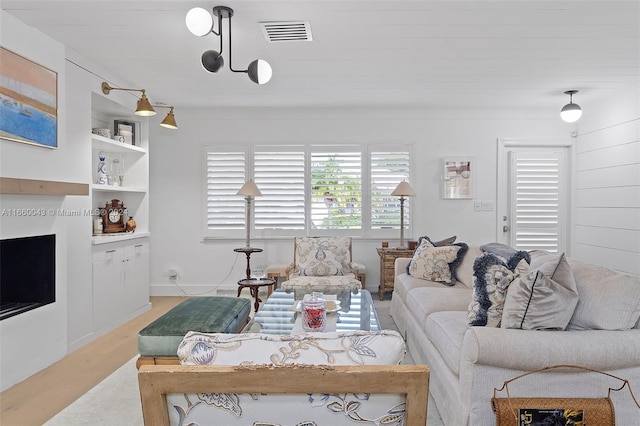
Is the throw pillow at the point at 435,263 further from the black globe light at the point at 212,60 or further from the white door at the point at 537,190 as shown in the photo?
the black globe light at the point at 212,60

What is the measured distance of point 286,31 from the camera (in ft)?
9.29

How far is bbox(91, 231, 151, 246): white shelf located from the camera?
3.61 metres

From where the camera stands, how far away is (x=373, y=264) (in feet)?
17.0

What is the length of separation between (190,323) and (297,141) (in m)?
3.22

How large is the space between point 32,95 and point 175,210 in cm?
262

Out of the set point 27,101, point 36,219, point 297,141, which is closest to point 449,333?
point 36,219

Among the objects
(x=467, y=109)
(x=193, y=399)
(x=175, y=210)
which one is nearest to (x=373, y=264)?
(x=467, y=109)

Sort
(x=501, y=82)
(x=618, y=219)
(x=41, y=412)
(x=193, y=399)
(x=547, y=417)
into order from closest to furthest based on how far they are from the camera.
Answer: (x=193, y=399) < (x=547, y=417) < (x=41, y=412) < (x=501, y=82) < (x=618, y=219)

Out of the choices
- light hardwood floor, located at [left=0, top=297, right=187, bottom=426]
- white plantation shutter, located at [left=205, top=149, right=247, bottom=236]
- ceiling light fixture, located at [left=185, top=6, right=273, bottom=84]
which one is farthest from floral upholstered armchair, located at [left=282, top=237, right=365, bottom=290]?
ceiling light fixture, located at [left=185, top=6, right=273, bottom=84]

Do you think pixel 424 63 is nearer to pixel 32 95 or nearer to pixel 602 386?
pixel 602 386

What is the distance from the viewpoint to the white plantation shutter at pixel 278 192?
5.20m

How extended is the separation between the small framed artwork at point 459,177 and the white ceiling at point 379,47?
0.84 metres

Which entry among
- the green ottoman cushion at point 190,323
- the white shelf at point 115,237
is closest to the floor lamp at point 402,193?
the green ottoman cushion at point 190,323

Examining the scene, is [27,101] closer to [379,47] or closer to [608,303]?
[379,47]
